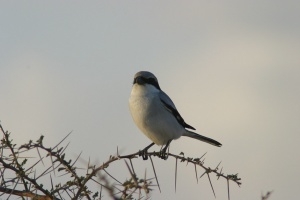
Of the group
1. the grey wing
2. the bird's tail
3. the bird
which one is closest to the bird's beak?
the bird

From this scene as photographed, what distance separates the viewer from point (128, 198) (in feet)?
7.59

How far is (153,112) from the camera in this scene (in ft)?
22.6

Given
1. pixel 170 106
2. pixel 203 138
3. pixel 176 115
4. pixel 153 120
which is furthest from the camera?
pixel 203 138

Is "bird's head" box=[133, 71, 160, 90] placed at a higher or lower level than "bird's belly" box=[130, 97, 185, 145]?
higher

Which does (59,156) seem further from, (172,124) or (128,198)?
(172,124)

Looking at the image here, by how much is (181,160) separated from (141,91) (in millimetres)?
3207

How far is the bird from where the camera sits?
6855mm

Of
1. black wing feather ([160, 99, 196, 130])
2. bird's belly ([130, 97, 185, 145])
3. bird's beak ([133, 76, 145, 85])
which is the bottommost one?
bird's belly ([130, 97, 185, 145])

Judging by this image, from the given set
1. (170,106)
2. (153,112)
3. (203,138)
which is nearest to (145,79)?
(170,106)

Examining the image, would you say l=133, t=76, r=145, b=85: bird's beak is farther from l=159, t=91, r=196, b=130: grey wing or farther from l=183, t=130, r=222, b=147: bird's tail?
l=183, t=130, r=222, b=147: bird's tail

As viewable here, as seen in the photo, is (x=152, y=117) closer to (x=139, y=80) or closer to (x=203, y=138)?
(x=139, y=80)

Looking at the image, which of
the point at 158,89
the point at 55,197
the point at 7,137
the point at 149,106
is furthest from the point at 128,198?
the point at 158,89

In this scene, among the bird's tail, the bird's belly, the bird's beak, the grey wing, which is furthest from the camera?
the bird's tail

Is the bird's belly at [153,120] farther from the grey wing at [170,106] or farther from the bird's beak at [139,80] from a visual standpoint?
the bird's beak at [139,80]
